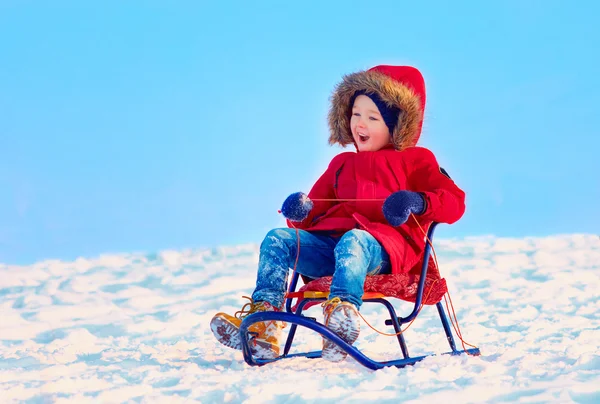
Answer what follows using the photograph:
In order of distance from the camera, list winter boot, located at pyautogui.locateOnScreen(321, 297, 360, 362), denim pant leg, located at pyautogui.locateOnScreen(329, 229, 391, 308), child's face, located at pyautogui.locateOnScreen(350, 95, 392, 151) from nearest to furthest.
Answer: winter boot, located at pyautogui.locateOnScreen(321, 297, 360, 362), denim pant leg, located at pyautogui.locateOnScreen(329, 229, 391, 308), child's face, located at pyautogui.locateOnScreen(350, 95, 392, 151)

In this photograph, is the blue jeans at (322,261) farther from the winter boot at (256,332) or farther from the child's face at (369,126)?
the child's face at (369,126)

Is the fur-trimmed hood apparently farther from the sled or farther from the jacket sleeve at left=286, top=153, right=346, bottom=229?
the sled

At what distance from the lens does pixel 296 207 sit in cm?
355

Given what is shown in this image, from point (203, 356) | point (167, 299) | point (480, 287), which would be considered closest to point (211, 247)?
point (167, 299)

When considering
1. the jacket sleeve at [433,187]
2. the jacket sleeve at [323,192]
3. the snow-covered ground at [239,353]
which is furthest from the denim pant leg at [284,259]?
the jacket sleeve at [433,187]

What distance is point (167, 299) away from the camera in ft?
22.8

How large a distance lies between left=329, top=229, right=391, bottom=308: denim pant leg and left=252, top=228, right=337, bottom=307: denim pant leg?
300 millimetres

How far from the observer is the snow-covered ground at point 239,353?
2660 mm

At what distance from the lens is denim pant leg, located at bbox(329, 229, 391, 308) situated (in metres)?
3.04

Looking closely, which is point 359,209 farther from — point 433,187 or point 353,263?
point 353,263

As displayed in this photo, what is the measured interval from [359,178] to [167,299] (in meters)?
3.88

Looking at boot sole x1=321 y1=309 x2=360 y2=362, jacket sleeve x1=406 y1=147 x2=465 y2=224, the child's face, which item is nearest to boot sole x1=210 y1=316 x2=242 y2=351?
boot sole x1=321 y1=309 x2=360 y2=362

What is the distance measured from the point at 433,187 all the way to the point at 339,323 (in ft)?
3.15

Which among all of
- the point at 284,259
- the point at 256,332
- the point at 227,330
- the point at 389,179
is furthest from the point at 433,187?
the point at 227,330
